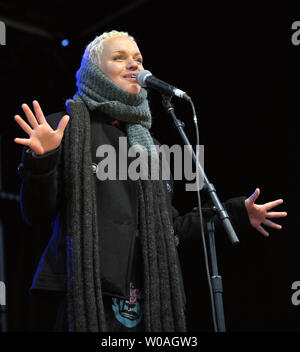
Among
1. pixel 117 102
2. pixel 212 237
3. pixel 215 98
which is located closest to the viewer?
pixel 212 237

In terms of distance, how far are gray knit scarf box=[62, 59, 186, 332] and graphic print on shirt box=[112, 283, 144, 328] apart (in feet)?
0.16

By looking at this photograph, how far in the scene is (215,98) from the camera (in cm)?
352

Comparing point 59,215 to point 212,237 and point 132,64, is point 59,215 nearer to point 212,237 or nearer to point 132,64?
point 212,237

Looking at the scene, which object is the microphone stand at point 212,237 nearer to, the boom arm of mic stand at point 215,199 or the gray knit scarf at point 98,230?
the boom arm of mic stand at point 215,199

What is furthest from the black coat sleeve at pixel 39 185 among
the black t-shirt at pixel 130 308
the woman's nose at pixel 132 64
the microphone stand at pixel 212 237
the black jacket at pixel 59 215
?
the woman's nose at pixel 132 64

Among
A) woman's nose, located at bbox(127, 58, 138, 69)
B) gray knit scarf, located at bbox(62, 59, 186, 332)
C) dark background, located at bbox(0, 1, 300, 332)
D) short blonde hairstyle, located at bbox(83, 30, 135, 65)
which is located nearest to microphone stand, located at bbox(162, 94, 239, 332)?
gray knit scarf, located at bbox(62, 59, 186, 332)

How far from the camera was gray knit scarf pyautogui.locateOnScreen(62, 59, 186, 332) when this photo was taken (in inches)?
55.6

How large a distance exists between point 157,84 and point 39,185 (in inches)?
22.4

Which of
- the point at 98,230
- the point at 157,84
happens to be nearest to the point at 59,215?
the point at 98,230

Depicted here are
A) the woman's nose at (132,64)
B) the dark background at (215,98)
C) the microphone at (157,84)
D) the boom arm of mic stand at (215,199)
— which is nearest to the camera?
the boom arm of mic stand at (215,199)

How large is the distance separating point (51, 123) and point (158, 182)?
1.51 ft

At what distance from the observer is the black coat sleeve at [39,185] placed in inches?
56.4
